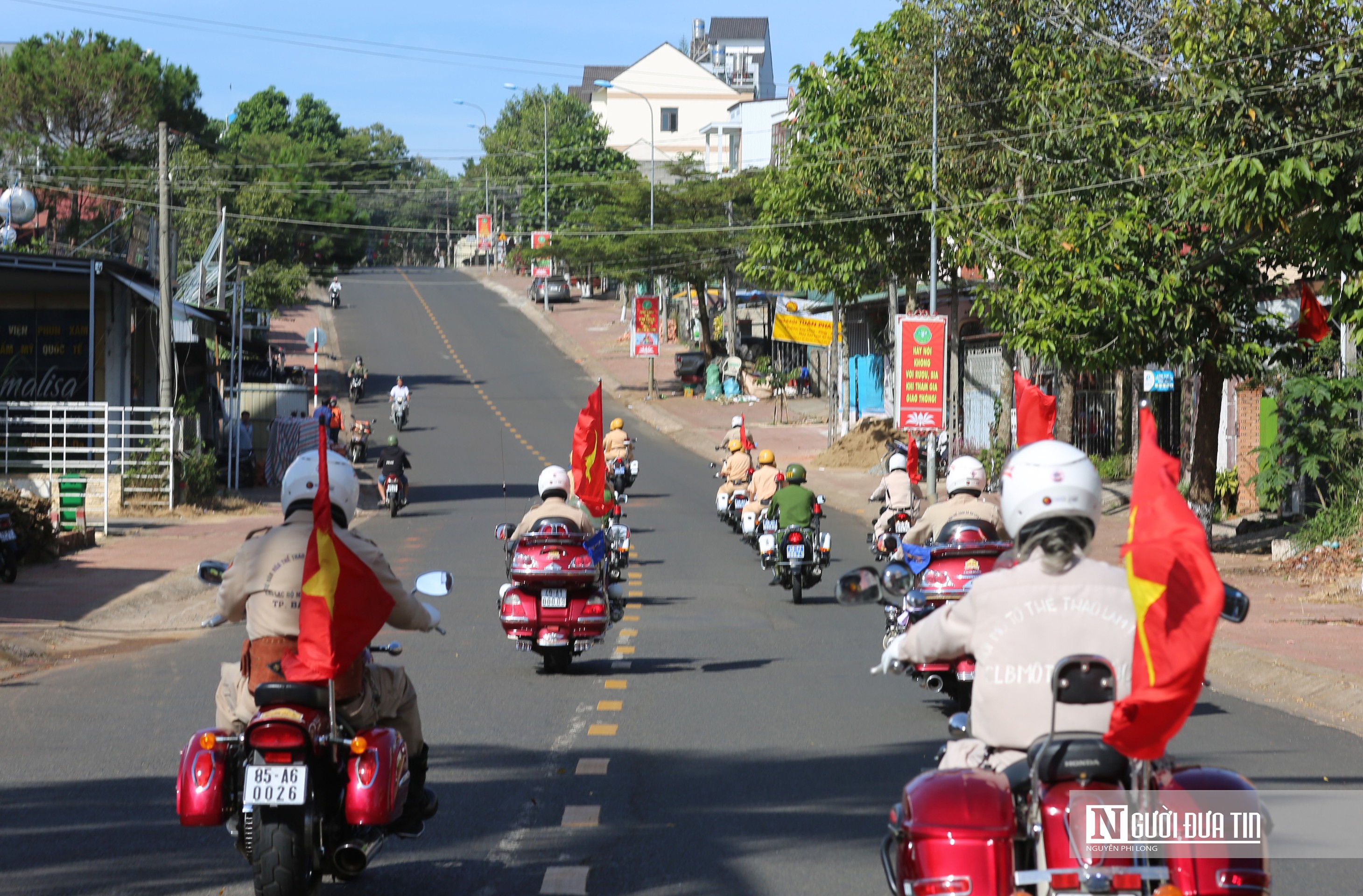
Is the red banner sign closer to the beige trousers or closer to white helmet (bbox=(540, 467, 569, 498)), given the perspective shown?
white helmet (bbox=(540, 467, 569, 498))

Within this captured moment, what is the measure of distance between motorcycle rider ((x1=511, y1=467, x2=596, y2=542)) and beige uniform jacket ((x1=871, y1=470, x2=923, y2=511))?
570cm

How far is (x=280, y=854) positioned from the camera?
5.01 metres

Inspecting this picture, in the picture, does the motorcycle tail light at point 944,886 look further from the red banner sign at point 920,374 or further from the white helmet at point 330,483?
the red banner sign at point 920,374

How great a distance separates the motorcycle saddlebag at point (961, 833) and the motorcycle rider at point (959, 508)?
6.49m

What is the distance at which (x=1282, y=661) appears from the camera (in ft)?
38.1

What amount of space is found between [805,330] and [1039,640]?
45.2m

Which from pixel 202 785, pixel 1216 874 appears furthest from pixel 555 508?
pixel 1216 874

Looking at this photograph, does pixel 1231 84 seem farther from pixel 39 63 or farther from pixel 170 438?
pixel 39 63

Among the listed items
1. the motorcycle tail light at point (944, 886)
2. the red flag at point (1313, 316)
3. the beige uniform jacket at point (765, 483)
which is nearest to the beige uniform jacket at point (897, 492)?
the beige uniform jacket at point (765, 483)

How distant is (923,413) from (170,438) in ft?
46.0

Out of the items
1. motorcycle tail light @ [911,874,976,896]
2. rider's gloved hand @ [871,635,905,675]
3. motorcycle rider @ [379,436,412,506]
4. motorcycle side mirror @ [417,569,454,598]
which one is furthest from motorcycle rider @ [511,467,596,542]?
motorcycle rider @ [379,436,412,506]

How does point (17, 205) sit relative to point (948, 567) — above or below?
above

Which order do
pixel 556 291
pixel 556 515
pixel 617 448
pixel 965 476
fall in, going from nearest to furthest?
pixel 965 476 → pixel 556 515 → pixel 617 448 → pixel 556 291

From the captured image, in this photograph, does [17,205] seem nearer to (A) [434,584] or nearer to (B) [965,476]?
(B) [965,476]
